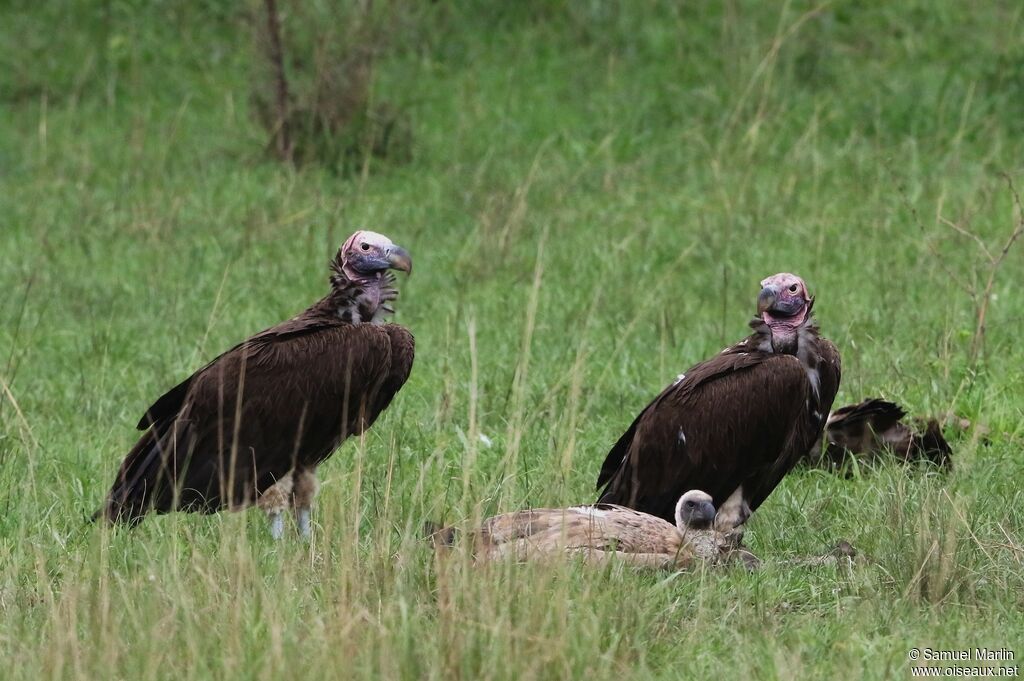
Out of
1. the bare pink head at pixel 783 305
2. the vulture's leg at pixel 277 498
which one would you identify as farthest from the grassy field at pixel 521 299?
the bare pink head at pixel 783 305

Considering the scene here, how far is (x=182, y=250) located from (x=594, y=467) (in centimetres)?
378

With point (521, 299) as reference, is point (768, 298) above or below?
above

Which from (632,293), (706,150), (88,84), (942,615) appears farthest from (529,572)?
(88,84)

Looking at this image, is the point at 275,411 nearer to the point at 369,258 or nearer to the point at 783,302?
the point at 369,258

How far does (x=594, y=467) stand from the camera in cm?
576

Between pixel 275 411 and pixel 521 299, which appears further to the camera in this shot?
pixel 521 299

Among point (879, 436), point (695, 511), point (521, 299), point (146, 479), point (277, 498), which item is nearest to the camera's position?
point (695, 511)

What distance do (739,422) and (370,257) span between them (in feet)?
4.27

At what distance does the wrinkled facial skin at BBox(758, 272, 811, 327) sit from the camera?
511cm

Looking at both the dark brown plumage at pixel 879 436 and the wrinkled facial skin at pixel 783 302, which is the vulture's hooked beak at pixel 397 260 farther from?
the dark brown plumage at pixel 879 436

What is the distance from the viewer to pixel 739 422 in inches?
198

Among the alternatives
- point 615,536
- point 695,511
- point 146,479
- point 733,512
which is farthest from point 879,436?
point 146,479

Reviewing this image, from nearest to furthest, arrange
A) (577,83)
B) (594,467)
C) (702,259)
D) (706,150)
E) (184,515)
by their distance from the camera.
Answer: (184,515) < (594,467) < (702,259) < (706,150) < (577,83)

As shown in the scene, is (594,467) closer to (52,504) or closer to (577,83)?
(52,504)
